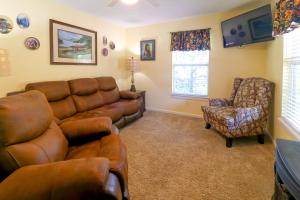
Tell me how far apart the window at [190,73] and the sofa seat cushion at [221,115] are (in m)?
1.08

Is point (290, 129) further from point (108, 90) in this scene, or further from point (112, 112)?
point (108, 90)

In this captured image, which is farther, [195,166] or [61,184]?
[195,166]

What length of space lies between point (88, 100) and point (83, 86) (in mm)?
271

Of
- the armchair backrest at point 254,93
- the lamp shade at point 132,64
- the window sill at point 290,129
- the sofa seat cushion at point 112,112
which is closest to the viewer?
the window sill at point 290,129

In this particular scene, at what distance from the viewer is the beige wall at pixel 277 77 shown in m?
2.54

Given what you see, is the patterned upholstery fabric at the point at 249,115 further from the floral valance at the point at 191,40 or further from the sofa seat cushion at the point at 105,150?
the sofa seat cushion at the point at 105,150

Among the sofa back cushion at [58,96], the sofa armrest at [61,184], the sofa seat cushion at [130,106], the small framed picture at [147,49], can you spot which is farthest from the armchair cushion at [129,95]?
the sofa armrest at [61,184]

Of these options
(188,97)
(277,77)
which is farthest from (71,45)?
(277,77)

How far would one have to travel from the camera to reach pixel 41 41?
3039mm

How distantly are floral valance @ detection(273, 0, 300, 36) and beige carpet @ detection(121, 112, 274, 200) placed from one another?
1526mm

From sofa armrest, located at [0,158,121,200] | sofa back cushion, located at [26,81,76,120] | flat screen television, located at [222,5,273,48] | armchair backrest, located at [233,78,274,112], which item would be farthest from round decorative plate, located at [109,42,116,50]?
sofa armrest, located at [0,158,121,200]

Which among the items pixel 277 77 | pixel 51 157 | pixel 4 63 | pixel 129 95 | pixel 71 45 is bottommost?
pixel 51 157

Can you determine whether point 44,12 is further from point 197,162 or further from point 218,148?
point 218,148

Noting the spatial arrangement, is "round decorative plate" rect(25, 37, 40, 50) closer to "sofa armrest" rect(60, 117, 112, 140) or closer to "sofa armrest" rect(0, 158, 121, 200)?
"sofa armrest" rect(60, 117, 112, 140)
